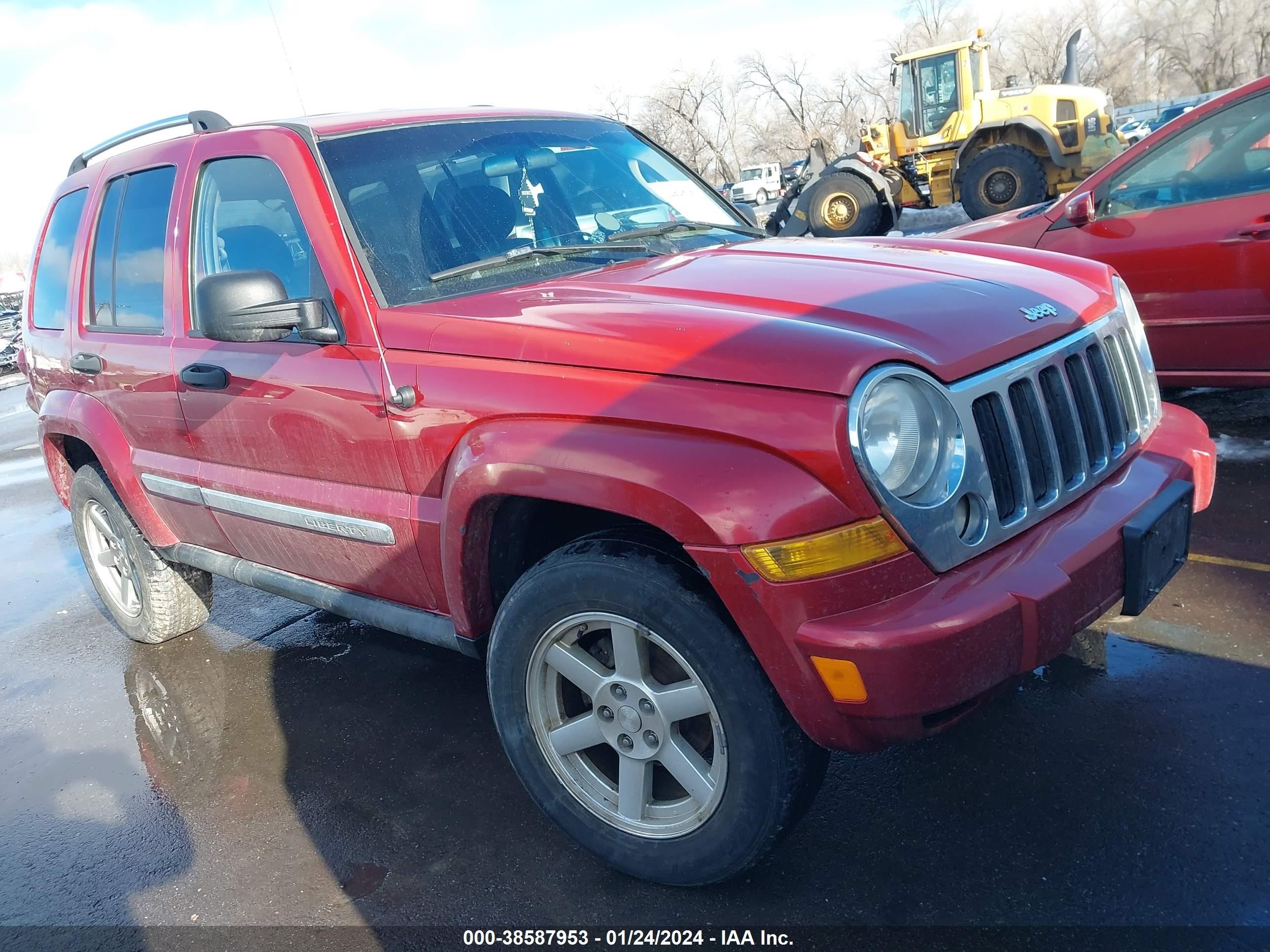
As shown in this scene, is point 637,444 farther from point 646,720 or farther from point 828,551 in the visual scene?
point 646,720

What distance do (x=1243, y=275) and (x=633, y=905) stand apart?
4241 millimetres

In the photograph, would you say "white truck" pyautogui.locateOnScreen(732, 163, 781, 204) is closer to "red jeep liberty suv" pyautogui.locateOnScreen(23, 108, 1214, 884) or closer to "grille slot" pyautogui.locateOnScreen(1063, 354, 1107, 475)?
"red jeep liberty suv" pyautogui.locateOnScreen(23, 108, 1214, 884)

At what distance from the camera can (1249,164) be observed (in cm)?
490

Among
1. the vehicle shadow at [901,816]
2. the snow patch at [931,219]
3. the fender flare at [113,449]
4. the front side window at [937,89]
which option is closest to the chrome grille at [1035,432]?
the vehicle shadow at [901,816]

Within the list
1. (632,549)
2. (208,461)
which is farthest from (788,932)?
(208,461)

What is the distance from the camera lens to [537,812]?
300cm

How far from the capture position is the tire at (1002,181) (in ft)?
48.1

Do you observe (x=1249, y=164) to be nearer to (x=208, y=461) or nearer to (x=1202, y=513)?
(x=1202, y=513)

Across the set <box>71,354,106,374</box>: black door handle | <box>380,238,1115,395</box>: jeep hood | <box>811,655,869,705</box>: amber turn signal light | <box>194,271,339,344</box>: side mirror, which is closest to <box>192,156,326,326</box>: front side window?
<box>194,271,339,344</box>: side mirror

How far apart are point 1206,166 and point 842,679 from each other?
4409 mm

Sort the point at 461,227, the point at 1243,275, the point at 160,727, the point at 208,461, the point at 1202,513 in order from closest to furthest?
1. the point at 461,227
2. the point at 208,461
3. the point at 160,727
4. the point at 1202,513
5. the point at 1243,275

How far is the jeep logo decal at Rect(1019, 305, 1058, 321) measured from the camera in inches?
98.5

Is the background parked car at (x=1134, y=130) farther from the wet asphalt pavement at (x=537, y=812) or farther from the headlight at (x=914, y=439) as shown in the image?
the headlight at (x=914, y=439)

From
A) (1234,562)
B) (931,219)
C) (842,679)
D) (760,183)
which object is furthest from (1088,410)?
(760,183)
